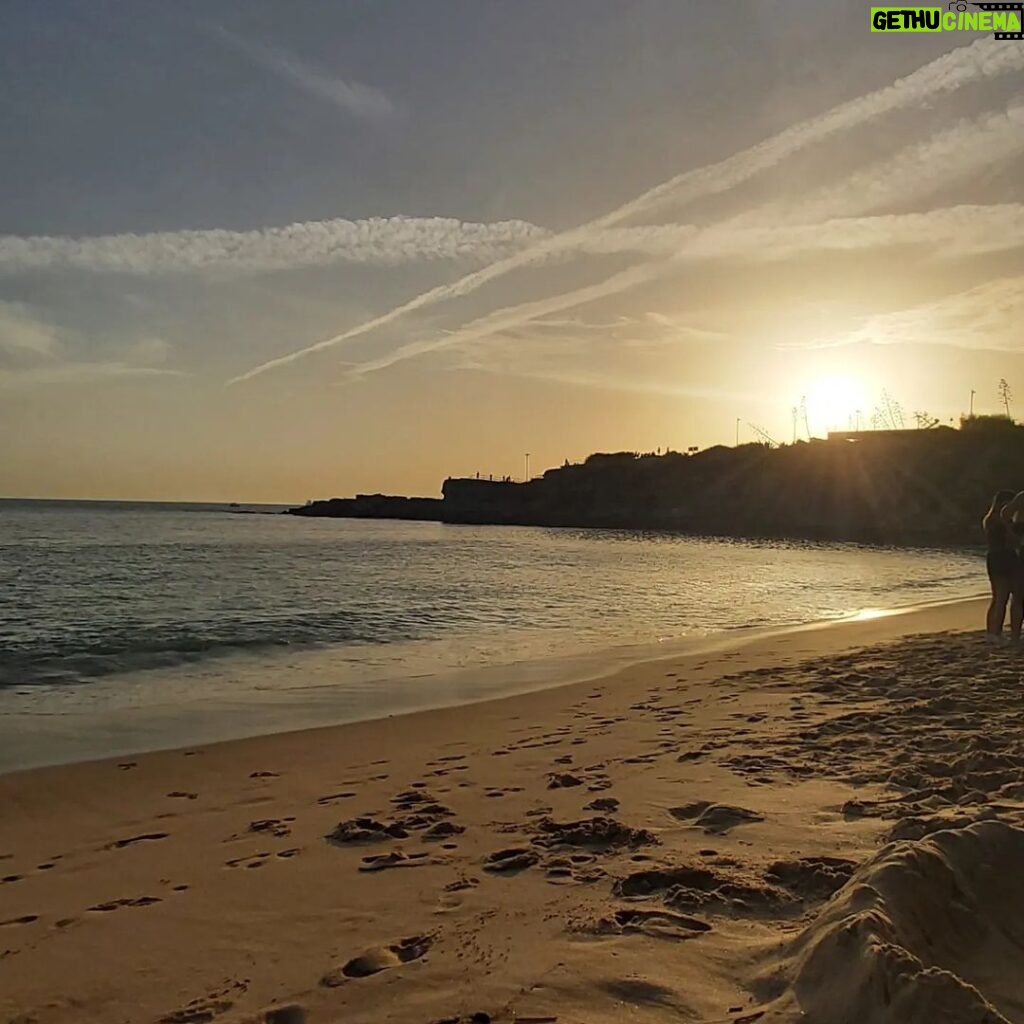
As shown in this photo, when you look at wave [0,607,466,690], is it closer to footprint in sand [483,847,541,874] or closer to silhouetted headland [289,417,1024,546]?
footprint in sand [483,847,541,874]

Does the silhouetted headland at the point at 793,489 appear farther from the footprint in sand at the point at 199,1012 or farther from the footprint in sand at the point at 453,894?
the footprint in sand at the point at 199,1012

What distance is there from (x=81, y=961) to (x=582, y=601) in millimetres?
21328

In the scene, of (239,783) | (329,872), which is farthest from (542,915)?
(239,783)

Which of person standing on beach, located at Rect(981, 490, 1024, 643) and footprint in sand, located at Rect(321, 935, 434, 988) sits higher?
person standing on beach, located at Rect(981, 490, 1024, 643)

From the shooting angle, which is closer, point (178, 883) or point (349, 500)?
point (178, 883)

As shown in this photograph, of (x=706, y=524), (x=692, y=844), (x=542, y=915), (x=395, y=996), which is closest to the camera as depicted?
(x=395, y=996)

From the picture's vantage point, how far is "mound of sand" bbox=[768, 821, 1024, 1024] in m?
2.57

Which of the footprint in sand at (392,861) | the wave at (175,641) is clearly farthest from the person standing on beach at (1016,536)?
the footprint in sand at (392,861)

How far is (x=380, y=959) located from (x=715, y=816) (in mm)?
2380

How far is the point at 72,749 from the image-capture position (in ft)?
29.5

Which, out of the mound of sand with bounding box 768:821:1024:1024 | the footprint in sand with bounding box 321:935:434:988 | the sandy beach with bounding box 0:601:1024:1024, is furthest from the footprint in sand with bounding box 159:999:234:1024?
the mound of sand with bounding box 768:821:1024:1024

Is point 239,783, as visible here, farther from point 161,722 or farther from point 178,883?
point 161,722

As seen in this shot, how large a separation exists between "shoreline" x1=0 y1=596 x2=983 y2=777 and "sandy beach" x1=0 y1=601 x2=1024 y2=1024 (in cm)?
69

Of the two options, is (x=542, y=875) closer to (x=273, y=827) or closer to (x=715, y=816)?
(x=715, y=816)
